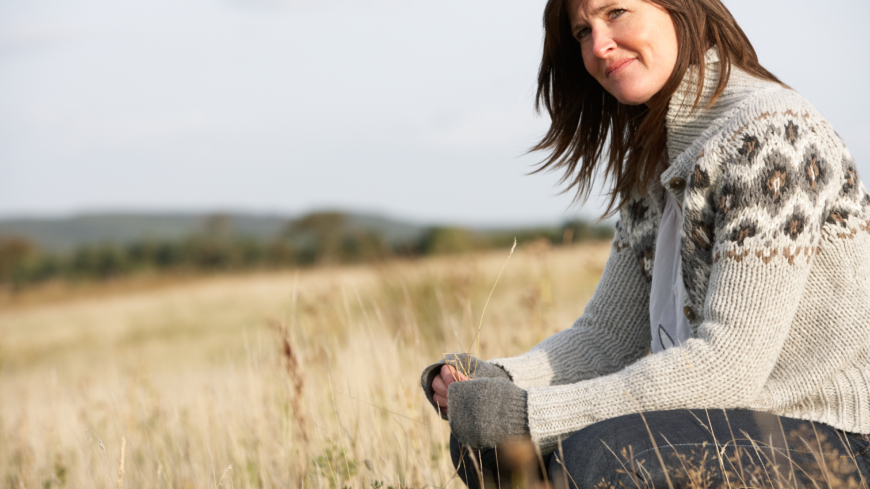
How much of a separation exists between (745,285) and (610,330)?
1.93 ft

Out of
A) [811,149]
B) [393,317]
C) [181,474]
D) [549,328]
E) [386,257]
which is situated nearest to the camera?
[811,149]

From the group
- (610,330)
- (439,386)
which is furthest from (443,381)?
(610,330)

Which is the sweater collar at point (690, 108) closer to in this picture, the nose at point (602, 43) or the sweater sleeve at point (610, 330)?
the nose at point (602, 43)

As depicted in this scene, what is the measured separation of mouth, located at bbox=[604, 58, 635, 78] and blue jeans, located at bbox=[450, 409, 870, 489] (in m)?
0.81

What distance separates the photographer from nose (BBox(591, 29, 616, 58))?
1.65 m

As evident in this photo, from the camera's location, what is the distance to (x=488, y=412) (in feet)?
4.51

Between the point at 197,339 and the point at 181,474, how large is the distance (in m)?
11.2

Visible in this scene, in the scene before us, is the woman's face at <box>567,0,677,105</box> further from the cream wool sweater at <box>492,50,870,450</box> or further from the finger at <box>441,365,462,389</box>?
the finger at <box>441,365,462,389</box>

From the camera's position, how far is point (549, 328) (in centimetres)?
357

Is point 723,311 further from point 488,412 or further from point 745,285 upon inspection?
point 488,412

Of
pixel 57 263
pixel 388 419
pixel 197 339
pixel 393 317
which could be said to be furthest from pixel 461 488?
pixel 57 263

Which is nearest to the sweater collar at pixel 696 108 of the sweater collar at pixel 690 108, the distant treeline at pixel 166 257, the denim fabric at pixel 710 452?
the sweater collar at pixel 690 108

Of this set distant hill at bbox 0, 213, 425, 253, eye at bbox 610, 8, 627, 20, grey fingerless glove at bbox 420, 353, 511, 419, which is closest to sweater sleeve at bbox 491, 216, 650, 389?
grey fingerless glove at bbox 420, 353, 511, 419

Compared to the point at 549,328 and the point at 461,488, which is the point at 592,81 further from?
the point at 549,328
